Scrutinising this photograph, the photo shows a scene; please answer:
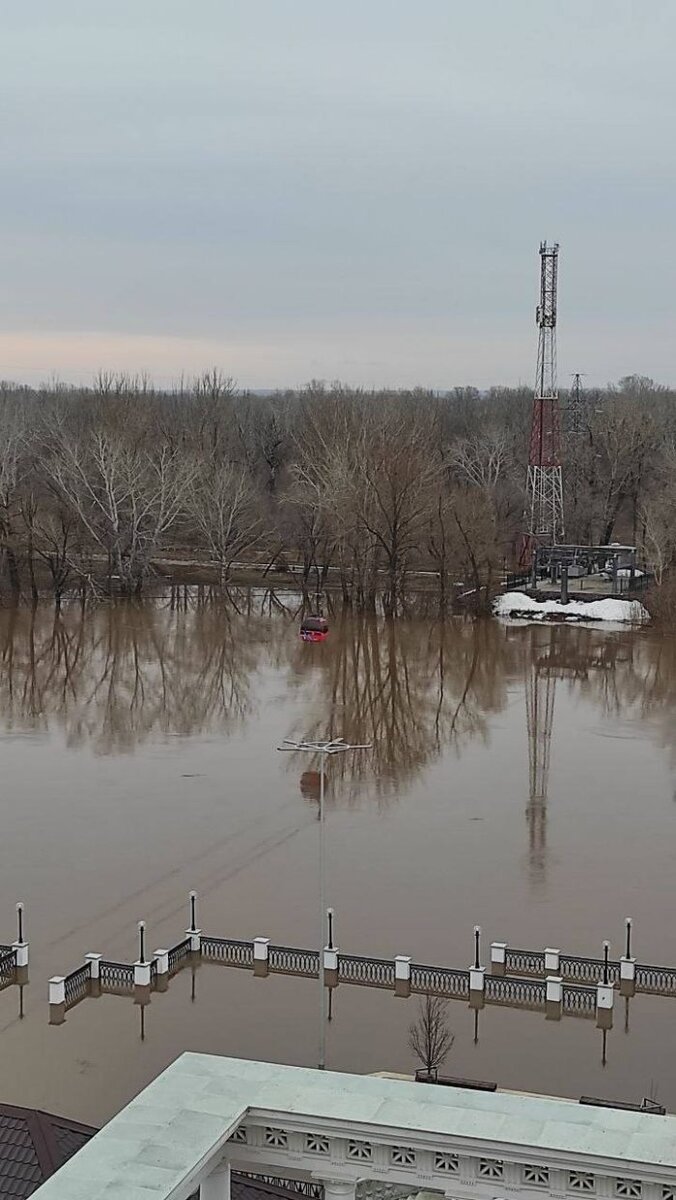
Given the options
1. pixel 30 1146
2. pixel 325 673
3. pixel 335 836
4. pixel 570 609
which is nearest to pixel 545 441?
pixel 570 609

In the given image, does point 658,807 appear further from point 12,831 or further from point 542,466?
point 542,466

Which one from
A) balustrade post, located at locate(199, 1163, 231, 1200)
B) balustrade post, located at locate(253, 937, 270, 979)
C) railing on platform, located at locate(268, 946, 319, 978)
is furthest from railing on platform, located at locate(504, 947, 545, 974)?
balustrade post, located at locate(199, 1163, 231, 1200)

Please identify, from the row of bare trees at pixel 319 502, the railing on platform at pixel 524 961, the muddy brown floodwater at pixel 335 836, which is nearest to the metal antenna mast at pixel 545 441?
the row of bare trees at pixel 319 502

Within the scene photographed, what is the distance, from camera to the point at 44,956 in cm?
1329

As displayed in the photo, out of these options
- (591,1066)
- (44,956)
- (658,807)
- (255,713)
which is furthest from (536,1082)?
(255,713)

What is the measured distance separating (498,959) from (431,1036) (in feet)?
6.98

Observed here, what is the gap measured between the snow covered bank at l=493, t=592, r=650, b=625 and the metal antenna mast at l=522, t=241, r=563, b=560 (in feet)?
12.7

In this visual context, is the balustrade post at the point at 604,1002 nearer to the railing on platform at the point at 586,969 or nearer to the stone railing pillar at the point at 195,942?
the railing on platform at the point at 586,969

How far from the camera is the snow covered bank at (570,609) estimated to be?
37.5m

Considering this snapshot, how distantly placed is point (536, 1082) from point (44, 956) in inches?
206

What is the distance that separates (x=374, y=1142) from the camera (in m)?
6.38

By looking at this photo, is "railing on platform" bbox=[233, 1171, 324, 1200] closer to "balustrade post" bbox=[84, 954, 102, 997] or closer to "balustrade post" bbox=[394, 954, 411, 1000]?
"balustrade post" bbox=[394, 954, 411, 1000]

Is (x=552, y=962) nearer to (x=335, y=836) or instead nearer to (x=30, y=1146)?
(x=335, y=836)

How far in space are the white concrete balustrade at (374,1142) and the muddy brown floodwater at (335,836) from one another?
13.6 ft
